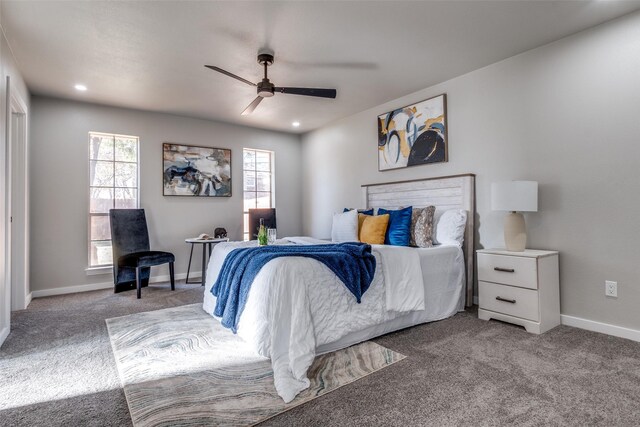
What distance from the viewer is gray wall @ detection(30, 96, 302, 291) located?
13.9 ft

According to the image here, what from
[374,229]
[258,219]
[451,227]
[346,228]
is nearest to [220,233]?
[258,219]

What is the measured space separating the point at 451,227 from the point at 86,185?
15.3 ft

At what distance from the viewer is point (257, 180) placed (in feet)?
19.7

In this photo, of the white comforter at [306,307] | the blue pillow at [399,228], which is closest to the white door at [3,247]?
the white comforter at [306,307]

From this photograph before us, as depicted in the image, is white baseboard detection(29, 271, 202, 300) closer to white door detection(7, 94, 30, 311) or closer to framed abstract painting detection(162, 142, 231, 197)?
white door detection(7, 94, 30, 311)

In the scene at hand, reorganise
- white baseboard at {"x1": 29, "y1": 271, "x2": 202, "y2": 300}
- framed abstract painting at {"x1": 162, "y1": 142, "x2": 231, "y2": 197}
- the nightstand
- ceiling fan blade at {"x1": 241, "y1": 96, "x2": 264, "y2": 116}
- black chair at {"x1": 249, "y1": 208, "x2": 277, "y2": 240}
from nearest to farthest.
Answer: the nightstand, ceiling fan blade at {"x1": 241, "y1": 96, "x2": 264, "y2": 116}, white baseboard at {"x1": 29, "y1": 271, "x2": 202, "y2": 300}, framed abstract painting at {"x1": 162, "y1": 142, "x2": 231, "y2": 197}, black chair at {"x1": 249, "y1": 208, "x2": 277, "y2": 240}

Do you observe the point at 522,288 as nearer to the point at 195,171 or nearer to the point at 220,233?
the point at 220,233

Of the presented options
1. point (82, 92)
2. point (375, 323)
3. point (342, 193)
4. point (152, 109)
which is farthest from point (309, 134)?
point (375, 323)

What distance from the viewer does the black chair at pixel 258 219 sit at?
18.2 feet

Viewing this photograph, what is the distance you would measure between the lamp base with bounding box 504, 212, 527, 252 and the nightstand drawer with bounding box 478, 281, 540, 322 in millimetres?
375

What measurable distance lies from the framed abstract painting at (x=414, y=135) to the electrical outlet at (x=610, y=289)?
1872 mm

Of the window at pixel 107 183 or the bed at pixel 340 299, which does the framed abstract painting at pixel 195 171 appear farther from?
the bed at pixel 340 299

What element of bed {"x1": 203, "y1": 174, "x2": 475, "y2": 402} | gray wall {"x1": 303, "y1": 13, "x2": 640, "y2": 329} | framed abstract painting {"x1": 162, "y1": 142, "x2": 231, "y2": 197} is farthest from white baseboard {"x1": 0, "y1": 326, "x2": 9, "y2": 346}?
gray wall {"x1": 303, "y1": 13, "x2": 640, "y2": 329}

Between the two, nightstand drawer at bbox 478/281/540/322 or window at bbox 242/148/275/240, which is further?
window at bbox 242/148/275/240
